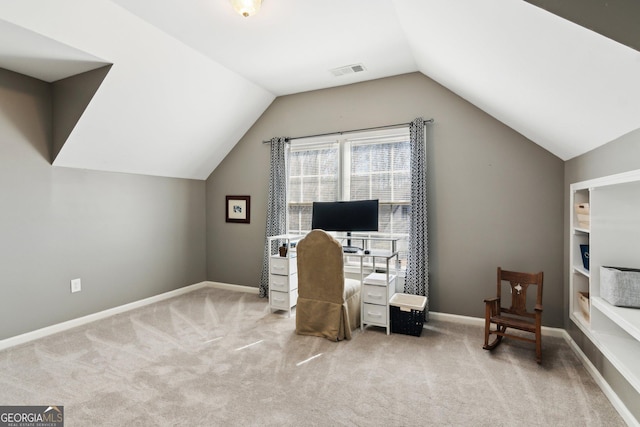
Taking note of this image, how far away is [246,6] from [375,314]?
288cm

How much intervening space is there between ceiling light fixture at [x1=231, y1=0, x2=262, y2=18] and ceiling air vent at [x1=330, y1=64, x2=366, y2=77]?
1.41 m

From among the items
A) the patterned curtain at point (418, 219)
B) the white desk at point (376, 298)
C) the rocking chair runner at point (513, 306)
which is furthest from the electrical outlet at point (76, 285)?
the rocking chair runner at point (513, 306)

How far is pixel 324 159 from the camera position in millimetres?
4195

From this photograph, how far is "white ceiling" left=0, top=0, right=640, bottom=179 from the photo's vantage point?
159cm

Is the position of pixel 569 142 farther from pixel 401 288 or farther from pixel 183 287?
pixel 183 287

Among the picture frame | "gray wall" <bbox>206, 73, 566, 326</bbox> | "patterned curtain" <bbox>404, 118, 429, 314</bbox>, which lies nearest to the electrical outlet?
the picture frame

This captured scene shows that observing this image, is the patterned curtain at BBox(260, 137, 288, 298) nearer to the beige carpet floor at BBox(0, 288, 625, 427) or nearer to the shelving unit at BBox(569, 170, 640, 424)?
the beige carpet floor at BBox(0, 288, 625, 427)

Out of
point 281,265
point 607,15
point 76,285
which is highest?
point 607,15

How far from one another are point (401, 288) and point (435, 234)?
0.75 metres

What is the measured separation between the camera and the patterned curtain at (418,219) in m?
3.44

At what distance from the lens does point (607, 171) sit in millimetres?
2045

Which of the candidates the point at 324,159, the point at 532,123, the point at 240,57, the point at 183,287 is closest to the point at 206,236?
the point at 183,287

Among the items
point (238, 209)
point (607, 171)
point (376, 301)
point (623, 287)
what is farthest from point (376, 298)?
point (238, 209)

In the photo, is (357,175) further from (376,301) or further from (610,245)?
(610,245)
